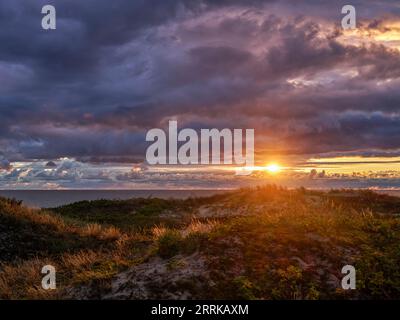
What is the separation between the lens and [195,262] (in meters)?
10.1

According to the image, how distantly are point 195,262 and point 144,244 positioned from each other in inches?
270

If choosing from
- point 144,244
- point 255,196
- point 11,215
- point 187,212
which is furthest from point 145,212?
point 144,244

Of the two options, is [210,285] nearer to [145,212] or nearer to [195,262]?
[195,262]

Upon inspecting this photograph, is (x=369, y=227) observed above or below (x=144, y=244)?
above

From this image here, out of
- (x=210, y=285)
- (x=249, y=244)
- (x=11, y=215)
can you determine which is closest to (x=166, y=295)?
(x=210, y=285)
